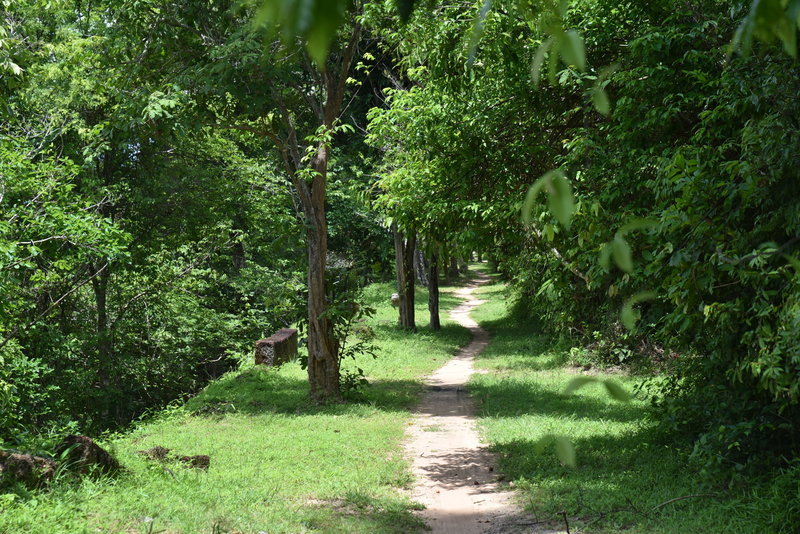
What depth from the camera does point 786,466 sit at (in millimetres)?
6125

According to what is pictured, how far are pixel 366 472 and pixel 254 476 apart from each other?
3.84ft

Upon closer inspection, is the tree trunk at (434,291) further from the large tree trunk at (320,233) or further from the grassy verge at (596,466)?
the large tree trunk at (320,233)

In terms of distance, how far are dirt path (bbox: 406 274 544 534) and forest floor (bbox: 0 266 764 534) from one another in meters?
0.05

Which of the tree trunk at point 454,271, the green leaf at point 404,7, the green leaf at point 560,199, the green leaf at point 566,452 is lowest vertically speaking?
the tree trunk at point 454,271

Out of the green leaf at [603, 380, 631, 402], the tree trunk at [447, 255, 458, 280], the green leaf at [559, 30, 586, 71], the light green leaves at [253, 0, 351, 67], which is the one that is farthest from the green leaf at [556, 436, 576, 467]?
the tree trunk at [447, 255, 458, 280]

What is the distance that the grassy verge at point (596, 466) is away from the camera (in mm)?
5777

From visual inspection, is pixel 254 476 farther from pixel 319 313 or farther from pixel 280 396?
pixel 280 396

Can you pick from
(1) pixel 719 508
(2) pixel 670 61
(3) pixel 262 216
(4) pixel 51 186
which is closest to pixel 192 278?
(3) pixel 262 216

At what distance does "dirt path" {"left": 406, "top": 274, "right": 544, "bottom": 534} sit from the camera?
644 cm

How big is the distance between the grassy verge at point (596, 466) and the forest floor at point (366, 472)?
0.06 feet

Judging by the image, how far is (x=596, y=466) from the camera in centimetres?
773

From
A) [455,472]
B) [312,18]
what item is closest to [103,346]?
[455,472]

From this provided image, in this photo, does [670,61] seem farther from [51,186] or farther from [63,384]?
[63,384]

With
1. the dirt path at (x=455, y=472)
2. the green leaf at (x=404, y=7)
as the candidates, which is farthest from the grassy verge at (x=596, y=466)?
the green leaf at (x=404, y=7)
